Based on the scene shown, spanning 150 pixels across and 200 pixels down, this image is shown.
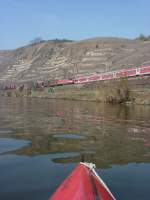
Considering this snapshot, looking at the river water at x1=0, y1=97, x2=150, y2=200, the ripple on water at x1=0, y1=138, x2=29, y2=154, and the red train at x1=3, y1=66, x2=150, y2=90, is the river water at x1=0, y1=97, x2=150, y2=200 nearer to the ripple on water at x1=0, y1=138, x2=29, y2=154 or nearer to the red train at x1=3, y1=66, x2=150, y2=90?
the ripple on water at x1=0, y1=138, x2=29, y2=154

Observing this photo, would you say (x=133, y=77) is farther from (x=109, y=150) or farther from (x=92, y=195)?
(x=92, y=195)

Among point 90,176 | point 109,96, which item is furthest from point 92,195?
point 109,96

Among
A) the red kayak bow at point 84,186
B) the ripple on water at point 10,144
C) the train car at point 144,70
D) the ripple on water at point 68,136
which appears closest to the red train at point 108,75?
the train car at point 144,70

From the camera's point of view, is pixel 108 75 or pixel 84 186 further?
pixel 108 75

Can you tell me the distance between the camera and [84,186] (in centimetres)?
1046

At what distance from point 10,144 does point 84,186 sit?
19.4m

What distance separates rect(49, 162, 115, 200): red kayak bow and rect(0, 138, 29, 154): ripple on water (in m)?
16.0

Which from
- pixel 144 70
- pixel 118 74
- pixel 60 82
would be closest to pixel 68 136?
pixel 144 70

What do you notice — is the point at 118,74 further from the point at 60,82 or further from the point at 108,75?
the point at 60,82

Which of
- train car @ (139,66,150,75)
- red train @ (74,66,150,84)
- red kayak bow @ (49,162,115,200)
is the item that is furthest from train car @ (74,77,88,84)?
red kayak bow @ (49,162,115,200)

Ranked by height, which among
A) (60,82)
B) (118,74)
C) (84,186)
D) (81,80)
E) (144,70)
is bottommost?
(84,186)

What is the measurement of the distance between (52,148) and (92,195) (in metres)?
17.5

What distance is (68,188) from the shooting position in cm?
1077

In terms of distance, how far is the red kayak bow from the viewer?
10453 millimetres
